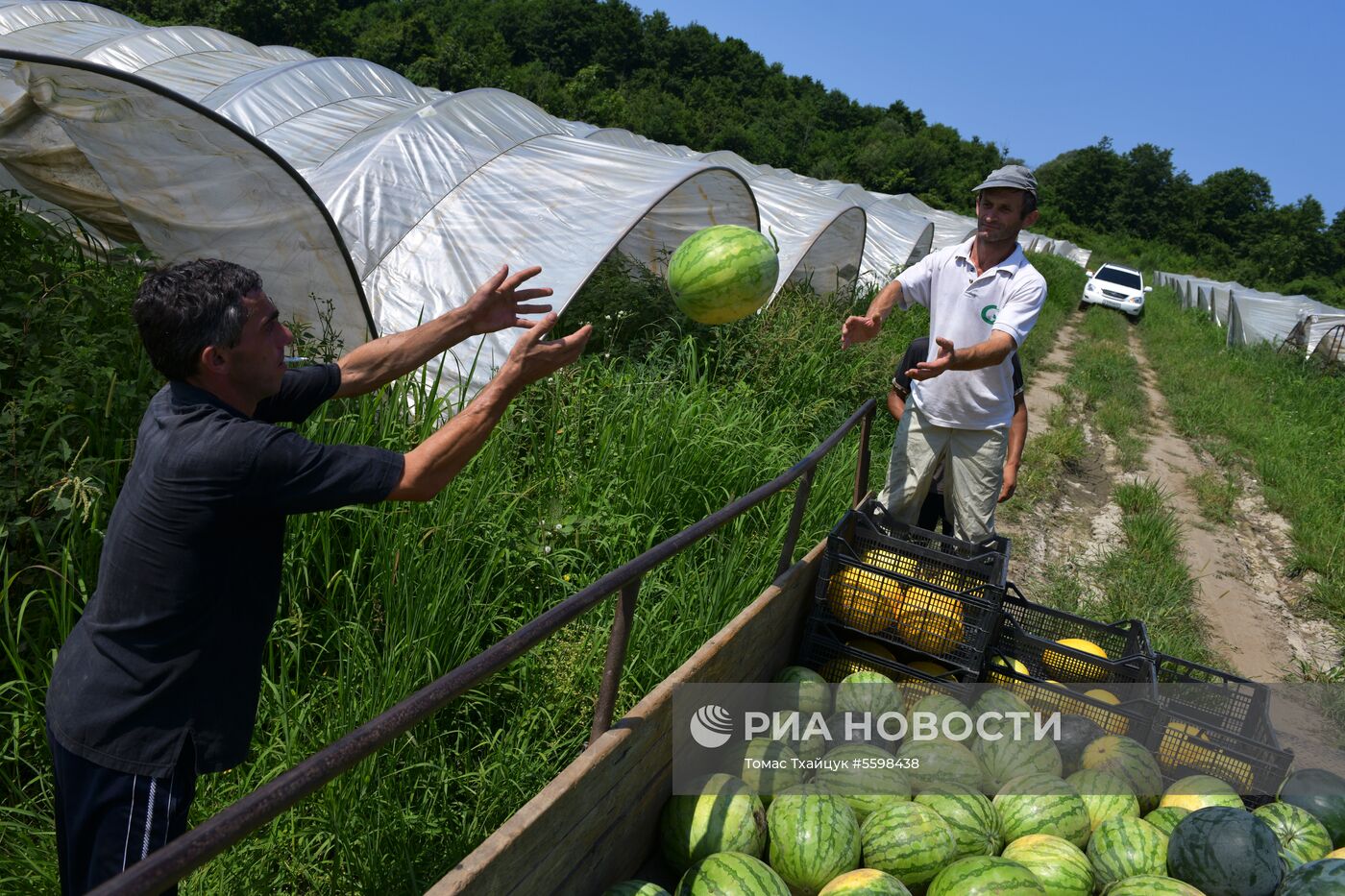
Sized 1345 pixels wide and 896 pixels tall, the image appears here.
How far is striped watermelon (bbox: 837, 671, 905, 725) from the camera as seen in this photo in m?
3.40

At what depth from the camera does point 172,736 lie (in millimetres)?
1935

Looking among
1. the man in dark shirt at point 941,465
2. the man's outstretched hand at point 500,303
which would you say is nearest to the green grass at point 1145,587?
the man in dark shirt at point 941,465

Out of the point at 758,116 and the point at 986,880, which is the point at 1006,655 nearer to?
the point at 986,880

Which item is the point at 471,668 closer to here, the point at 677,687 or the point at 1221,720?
the point at 677,687

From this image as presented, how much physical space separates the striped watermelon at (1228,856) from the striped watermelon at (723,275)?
2425mm

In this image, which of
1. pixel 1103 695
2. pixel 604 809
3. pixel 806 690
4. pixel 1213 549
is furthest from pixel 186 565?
pixel 1213 549

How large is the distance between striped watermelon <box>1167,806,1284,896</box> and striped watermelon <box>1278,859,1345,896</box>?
0.05 meters

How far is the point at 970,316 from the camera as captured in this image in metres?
4.12

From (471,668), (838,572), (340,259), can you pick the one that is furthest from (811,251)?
(471,668)

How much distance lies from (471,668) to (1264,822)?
2.56m

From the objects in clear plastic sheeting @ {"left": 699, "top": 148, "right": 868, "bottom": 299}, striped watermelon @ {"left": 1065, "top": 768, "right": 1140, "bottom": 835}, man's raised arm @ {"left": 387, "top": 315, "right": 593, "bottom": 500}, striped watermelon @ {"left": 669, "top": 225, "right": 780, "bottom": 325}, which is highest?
clear plastic sheeting @ {"left": 699, "top": 148, "right": 868, "bottom": 299}

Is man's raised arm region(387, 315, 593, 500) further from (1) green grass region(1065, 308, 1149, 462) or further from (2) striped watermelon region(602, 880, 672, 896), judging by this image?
(1) green grass region(1065, 308, 1149, 462)

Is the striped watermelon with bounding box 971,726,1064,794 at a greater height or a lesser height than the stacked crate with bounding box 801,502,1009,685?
lesser

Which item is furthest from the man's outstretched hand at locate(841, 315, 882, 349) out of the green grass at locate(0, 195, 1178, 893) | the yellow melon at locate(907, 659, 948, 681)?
the yellow melon at locate(907, 659, 948, 681)
